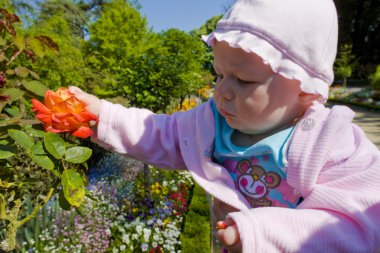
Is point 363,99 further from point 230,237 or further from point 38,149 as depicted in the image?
point 38,149

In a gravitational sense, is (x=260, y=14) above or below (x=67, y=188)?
above

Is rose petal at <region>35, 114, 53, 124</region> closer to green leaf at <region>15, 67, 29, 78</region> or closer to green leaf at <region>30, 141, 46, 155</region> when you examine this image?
green leaf at <region>30, 141, 46, 155</region>

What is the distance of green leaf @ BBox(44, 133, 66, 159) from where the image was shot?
31.8 inches

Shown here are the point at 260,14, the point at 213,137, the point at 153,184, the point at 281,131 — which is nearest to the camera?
the point at 260,14

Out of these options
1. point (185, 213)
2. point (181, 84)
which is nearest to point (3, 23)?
point (185, 213)

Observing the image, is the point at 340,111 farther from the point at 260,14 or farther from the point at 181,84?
the point at 181,84

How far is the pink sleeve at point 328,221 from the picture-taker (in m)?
0.88

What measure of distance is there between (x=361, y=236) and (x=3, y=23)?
125 cm

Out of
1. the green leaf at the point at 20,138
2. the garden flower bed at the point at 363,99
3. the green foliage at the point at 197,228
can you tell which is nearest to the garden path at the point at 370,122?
the garden flower bed at the point at 363,99

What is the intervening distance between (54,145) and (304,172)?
0.77 meters

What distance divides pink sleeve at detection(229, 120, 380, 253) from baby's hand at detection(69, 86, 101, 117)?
2.22 feet

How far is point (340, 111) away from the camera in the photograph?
1105mm

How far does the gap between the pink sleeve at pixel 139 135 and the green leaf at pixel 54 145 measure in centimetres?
39

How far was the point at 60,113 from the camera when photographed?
0.95m
